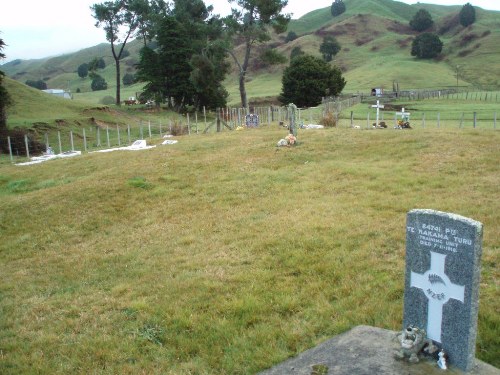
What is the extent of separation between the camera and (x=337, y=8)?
190 metres

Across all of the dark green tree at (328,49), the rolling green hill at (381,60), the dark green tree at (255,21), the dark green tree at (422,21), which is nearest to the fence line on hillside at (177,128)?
the dark green tree at (255,21)

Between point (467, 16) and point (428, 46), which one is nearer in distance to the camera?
point (428, 46)

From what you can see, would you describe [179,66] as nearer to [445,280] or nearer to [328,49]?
[445,280]

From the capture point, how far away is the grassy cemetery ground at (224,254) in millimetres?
5895

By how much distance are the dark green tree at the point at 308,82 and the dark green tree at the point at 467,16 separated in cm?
9141

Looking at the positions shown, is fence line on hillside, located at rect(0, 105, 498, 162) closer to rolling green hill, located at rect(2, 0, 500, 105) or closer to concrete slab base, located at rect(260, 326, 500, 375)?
concrete slab base, located at rect(260, 326, 500, 375)

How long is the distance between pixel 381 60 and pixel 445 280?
120 m

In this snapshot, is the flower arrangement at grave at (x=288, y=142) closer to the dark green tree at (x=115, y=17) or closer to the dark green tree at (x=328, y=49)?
the dark green tree at (x=115, y=17)

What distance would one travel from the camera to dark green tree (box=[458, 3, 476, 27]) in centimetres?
13700

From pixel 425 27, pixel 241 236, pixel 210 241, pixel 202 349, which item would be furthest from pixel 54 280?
pixel 425 27

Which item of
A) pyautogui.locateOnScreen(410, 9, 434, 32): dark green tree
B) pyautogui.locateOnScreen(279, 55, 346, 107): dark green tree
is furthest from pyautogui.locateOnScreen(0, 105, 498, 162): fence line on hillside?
pyautogui.locateOnScreen(410, 9, 434, 32): dark green tree

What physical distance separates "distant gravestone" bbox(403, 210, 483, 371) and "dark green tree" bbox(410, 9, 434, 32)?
158m

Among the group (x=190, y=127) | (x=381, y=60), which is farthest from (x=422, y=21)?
(x=190, y=127)

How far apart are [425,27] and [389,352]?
160 metres
